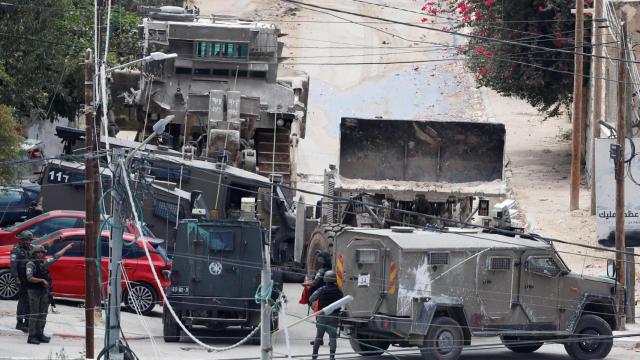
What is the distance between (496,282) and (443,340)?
120cm

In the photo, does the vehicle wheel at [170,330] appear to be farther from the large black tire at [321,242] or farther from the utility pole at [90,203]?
the large black tire at [321,242]

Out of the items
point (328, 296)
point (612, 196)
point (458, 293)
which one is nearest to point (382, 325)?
point (328, 296)

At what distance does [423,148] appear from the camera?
91.0 ft

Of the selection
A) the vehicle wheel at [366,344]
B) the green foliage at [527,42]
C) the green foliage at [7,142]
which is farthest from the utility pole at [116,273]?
the green foliage at [527,42]

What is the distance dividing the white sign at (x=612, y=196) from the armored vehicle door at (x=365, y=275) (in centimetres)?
663

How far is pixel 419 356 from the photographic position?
2097cm

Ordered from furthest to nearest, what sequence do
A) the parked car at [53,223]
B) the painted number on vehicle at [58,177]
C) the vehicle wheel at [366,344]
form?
the painted number on vehicle at [58,177] < the parked car at [53,223] < the vehicle wheel at [366,344]

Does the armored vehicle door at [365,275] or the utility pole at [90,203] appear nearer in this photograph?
the armored vehicle door at [365,275]

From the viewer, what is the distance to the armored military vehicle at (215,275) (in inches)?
839

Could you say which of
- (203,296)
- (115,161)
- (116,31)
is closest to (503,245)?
(203,296)

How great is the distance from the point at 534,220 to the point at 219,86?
802 centimetres

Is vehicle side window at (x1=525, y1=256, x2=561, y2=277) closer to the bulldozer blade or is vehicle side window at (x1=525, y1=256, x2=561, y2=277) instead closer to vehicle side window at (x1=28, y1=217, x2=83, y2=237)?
the bulldozer blade

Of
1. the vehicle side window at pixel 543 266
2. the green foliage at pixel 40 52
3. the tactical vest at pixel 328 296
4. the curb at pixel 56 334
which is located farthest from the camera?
the green foliage at pixel 40 52

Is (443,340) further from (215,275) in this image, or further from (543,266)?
(215,275)
